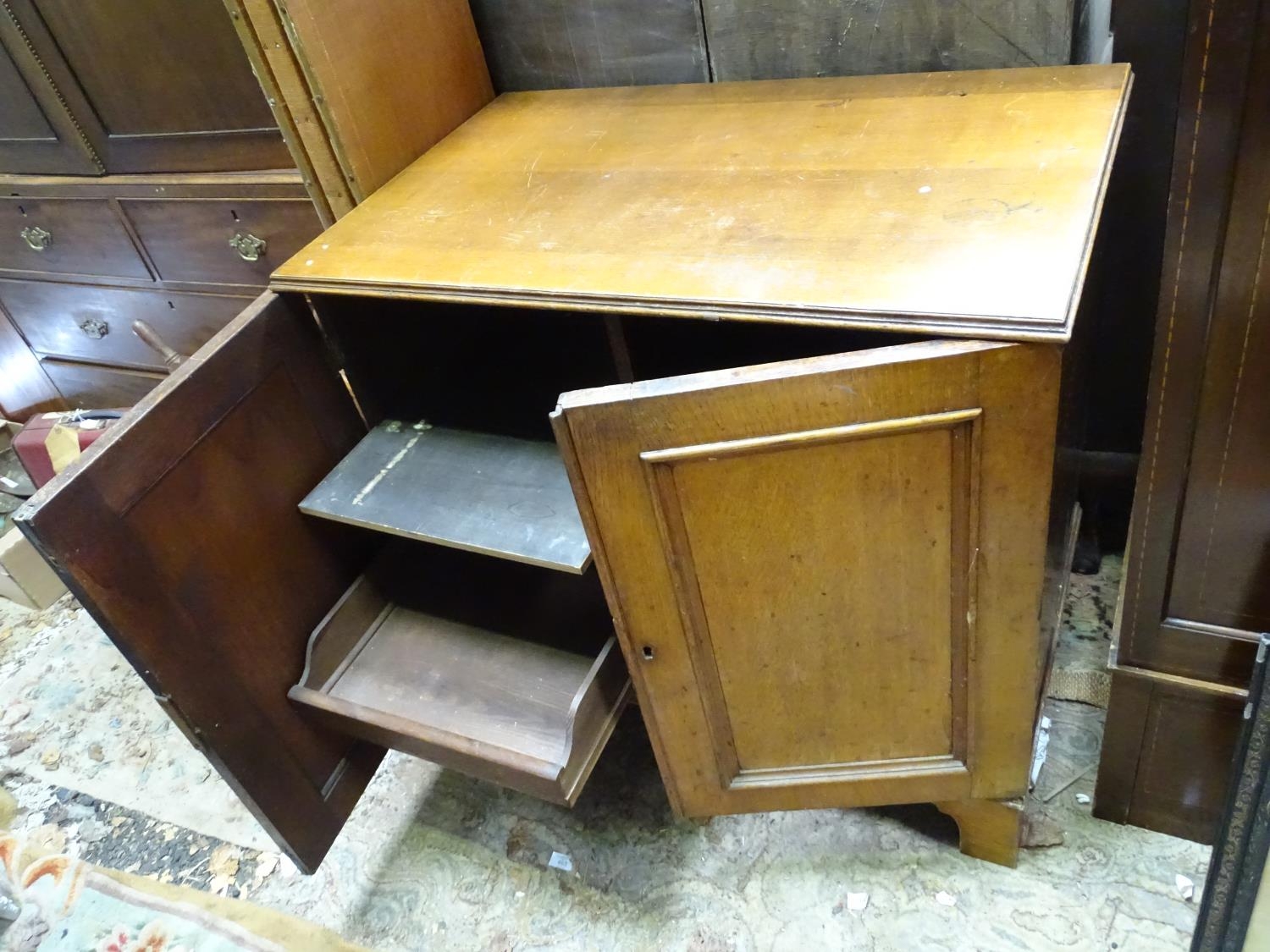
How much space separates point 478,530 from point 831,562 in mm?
380

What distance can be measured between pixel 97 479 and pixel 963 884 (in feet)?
3.56

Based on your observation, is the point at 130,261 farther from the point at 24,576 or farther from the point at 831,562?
the point at 831,562

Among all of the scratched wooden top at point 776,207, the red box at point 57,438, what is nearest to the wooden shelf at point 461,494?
the scratched wooden top at point 776,207

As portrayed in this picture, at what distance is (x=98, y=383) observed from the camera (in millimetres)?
1947

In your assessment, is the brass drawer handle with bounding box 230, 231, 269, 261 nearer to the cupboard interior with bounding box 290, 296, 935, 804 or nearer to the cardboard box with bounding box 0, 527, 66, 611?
the cupboard interior with bounding box 290, 296, 935, 804

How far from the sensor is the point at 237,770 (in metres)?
1.04

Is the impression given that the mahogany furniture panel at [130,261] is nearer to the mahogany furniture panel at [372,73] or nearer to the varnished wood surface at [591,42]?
the mahogany furniture panel at [372,73]

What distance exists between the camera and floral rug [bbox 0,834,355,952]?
1.28 m

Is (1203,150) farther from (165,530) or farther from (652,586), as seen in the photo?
(165,530)

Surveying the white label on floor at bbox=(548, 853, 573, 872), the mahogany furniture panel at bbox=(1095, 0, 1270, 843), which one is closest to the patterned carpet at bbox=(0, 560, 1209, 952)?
the white label on floor at bbox=(548, 853, 573, 872)

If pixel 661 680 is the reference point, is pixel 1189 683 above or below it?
below

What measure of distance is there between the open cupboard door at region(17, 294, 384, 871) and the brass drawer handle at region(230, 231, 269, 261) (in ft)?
1.40

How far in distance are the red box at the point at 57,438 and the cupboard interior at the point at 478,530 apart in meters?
0.90

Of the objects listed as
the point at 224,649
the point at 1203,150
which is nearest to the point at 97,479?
the point at 224,649
